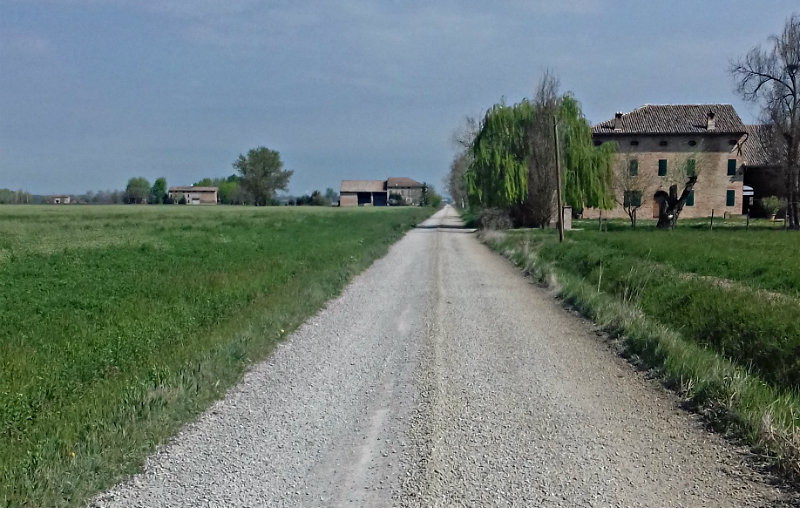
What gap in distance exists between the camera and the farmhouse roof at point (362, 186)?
612 feet

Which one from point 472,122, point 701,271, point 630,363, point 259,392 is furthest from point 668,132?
point 259,392

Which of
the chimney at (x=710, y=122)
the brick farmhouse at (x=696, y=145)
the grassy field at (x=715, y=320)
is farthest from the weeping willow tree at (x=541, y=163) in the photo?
the grassy field at (x=715, y=320)

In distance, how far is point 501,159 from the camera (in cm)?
4391

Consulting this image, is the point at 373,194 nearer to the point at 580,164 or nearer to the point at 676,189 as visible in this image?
the point at 580,164

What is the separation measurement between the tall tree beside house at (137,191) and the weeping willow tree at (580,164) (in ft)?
504

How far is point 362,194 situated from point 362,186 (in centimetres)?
374

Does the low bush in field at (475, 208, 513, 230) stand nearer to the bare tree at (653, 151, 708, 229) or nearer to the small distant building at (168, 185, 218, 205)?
the bare tree at (653, 151, 708, 229)

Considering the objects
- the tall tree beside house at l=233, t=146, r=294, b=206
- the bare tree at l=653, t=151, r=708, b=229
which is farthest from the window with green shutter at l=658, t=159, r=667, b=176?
the tall tree beside house at l=233, t=146, r=294, b=206

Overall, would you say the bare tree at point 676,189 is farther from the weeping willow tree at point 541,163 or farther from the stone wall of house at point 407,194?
the stone wall of house at point 407,194

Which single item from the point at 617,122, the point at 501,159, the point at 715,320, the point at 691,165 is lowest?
the point at 715,320

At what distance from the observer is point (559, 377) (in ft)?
26.9

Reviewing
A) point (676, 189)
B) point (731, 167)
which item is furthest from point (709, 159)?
point (676, 189)

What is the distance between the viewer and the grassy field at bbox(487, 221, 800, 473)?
6.52 metres

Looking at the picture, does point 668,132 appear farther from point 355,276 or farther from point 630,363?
point 630,363
